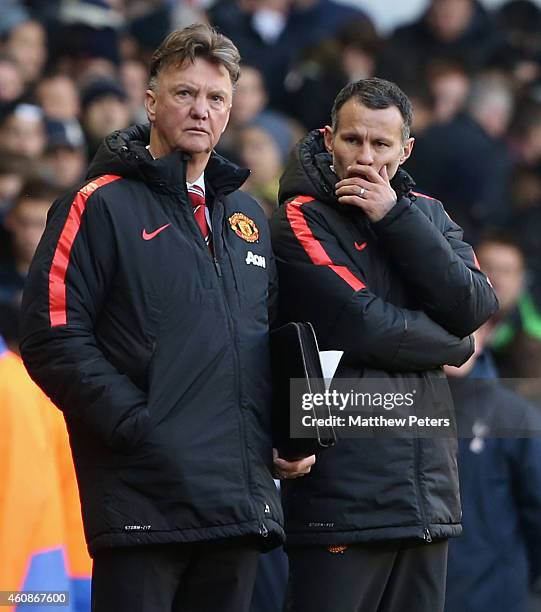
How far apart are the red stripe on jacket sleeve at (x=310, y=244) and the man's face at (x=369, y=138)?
0.18 metres

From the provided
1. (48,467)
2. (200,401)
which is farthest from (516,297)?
(200,401)

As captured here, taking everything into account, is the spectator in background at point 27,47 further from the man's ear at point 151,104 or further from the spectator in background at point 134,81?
the man's ear at point 151,104

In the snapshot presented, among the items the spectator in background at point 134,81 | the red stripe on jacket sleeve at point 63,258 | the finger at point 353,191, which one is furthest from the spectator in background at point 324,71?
the red stripe on jacket sleeve at point 63,258

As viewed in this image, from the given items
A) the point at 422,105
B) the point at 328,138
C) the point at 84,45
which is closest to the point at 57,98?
the point at 84,45

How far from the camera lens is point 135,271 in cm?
432

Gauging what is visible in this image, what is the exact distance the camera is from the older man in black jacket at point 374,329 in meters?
4.58

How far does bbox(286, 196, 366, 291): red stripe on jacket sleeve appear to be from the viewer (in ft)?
15.4

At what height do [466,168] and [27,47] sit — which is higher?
[27,47]

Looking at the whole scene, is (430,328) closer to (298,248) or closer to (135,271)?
(298,248)

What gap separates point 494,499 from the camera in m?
6.54

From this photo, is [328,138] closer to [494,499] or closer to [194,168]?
[194,168]

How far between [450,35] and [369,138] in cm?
959

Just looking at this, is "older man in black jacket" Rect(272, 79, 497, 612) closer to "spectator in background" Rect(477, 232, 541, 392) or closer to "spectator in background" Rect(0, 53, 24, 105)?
"spectator in background" Rect(477, 232, 541, 392)

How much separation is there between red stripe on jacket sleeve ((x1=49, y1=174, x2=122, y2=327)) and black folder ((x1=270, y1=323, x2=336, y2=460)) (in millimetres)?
639
